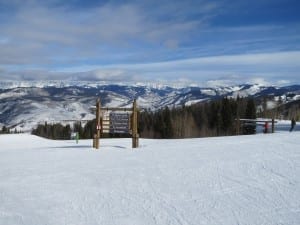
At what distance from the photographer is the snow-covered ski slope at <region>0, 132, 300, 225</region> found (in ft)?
25.0

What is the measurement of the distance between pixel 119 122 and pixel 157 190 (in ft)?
33.3

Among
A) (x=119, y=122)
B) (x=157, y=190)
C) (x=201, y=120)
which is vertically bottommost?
(x=157, y=190)

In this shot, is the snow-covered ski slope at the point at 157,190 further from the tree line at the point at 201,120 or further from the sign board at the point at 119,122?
the tree line at the point at 201,120

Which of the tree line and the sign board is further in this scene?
the tree line

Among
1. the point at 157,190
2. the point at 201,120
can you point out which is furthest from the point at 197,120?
the point at 157,190

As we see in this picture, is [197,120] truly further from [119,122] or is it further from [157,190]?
[157,190]

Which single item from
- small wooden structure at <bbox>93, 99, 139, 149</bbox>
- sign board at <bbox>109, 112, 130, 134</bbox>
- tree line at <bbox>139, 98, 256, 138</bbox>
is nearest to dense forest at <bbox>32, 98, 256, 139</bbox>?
tree line at <bbox>139, 98, 256, 138</bbox>

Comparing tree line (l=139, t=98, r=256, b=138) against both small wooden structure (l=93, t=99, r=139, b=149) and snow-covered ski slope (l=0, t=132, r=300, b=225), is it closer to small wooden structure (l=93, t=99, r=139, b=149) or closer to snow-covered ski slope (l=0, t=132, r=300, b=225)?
small wooden structure (l=93, t=99, r=139, b=149)

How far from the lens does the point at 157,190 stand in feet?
30.4

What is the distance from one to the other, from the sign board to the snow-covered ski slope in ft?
16.9

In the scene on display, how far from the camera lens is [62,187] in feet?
32.1

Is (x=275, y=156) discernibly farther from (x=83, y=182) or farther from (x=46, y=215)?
(x=46, y=215)

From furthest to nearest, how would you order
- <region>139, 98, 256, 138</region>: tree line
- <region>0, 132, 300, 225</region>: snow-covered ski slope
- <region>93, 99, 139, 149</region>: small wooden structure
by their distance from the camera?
<region>139, 98, 256, 138</region>: tree line → <region>93, 99, 139, 149</region>: small wooden structure → <region>0, 132, 300, 225</region>: snow-covered ski slope

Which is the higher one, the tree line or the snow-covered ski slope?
the tree line
